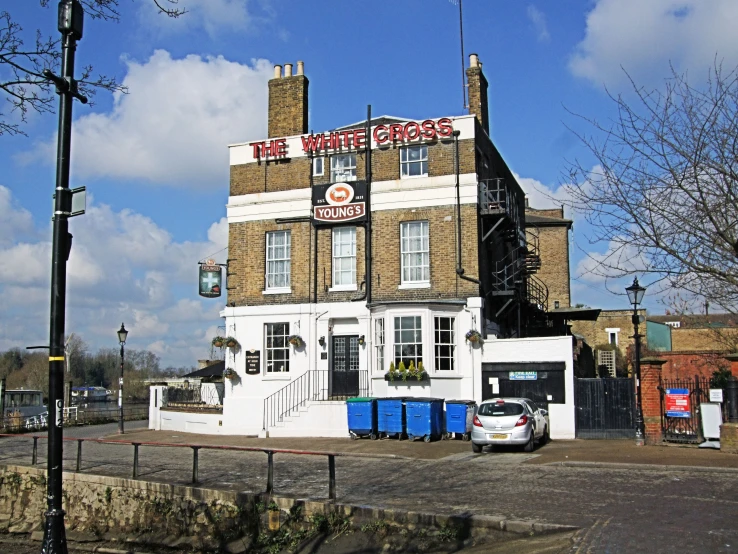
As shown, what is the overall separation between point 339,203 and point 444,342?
6.07 meters

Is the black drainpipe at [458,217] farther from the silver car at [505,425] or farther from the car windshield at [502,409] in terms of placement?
the car windshield at [502,409]

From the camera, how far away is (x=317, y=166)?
2670 centimetres

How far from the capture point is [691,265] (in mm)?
9961

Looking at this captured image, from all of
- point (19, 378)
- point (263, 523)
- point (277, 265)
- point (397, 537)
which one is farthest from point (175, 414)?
point (19, 378)

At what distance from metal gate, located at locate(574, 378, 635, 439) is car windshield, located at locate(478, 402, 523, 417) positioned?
405cm

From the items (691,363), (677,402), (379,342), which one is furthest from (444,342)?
(691,363)

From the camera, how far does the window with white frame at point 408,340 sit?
79.3 feet

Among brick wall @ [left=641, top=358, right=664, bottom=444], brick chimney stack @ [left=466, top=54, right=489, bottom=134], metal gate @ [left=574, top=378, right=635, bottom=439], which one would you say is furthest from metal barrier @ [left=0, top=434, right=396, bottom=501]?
brick chimney stack @ [left=466, top=54, right=489, bottom=134]

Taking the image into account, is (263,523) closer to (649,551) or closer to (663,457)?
(649,551)

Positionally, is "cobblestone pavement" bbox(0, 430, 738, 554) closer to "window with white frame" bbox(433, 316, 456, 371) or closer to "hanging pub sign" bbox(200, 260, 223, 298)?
"window with white frame" bbox(433, 316, 456, 371)

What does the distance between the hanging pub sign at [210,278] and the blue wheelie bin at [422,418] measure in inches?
368

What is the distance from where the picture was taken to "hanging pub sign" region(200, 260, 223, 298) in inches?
1078

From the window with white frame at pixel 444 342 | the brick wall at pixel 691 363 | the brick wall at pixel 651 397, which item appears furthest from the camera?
the brick wall at pixel 691 363

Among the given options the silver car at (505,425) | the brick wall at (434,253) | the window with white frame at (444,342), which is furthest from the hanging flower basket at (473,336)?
the silver car at (505,425)
